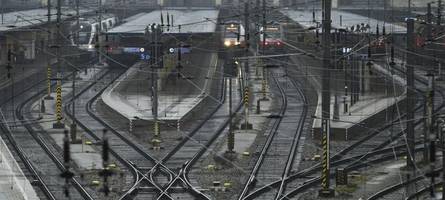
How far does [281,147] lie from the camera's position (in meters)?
17.2

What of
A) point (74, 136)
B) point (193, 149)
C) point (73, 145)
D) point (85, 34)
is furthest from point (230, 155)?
point (85, 34)

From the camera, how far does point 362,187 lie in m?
13.3

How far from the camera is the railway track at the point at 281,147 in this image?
1370 centimetres

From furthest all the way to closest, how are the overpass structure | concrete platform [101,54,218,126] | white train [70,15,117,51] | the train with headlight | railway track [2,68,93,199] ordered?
1. white train [70,15,117,51]
2. the train with headlight
3. the overpass structure
4. concrete platform [101,54,218,126]
5. railway track [2,68,93,199]

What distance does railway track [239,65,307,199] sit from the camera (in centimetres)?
1370

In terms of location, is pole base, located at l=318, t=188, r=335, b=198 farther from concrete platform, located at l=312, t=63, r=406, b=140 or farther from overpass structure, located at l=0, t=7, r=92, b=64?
overpass structure, located at l=0, t=7, r=92, b=64

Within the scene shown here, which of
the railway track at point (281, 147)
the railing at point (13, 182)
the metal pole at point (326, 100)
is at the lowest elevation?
the railway track at point (281, 147)

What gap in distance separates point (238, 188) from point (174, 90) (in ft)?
39.2

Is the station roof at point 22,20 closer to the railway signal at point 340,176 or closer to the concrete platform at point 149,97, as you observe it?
the concrete platform at point 149,97

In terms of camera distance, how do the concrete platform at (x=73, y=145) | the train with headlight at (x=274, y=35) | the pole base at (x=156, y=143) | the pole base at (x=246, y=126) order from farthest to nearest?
the train with headlight at (x=274, y=35)
the pole base at (x=246, y=126)
the pole base at (x=156, y=143)
the concrete platform at (x=73, y=145)

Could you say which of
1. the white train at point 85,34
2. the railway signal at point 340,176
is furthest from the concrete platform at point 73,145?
the white train at point 85,34

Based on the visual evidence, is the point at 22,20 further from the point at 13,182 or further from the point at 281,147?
the point at 13,182

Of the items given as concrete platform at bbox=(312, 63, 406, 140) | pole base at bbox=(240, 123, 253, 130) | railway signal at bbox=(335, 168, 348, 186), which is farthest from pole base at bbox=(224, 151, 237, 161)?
pole base at bbox=(240, 123, 253, 130)

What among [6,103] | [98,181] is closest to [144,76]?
[6,103]
